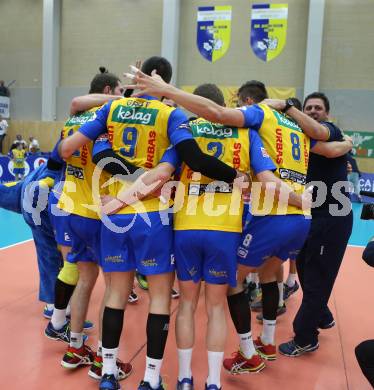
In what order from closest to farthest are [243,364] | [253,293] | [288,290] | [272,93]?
[243,364]
[253,293]
[288,290]
[272,93]

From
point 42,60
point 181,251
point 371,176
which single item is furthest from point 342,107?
point 181,251

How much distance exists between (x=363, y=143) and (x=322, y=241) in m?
13.4

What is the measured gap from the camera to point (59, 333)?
340cm

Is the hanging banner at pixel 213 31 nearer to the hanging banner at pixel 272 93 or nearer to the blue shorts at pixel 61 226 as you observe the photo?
the hanging banner at pixel 272 93

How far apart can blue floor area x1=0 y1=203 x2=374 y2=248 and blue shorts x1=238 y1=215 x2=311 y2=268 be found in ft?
16.6

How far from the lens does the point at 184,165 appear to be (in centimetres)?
259

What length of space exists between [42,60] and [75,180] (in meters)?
18.9

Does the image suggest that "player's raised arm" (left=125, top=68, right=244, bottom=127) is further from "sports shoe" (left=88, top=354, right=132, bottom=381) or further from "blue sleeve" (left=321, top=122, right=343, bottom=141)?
"sports shoe" (left=88, top=354, right=132, bottom=381)

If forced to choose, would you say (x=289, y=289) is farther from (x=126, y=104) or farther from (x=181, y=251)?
(x=126, y=104)

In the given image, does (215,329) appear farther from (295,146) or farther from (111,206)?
(295,146)

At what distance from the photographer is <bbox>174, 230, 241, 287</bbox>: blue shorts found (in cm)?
241

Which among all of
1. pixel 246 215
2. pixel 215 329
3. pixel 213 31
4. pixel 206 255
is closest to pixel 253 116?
pixel 246 215

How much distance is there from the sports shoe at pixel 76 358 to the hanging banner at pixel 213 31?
50.6ft

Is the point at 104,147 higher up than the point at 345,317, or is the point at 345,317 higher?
the point at 104,147
